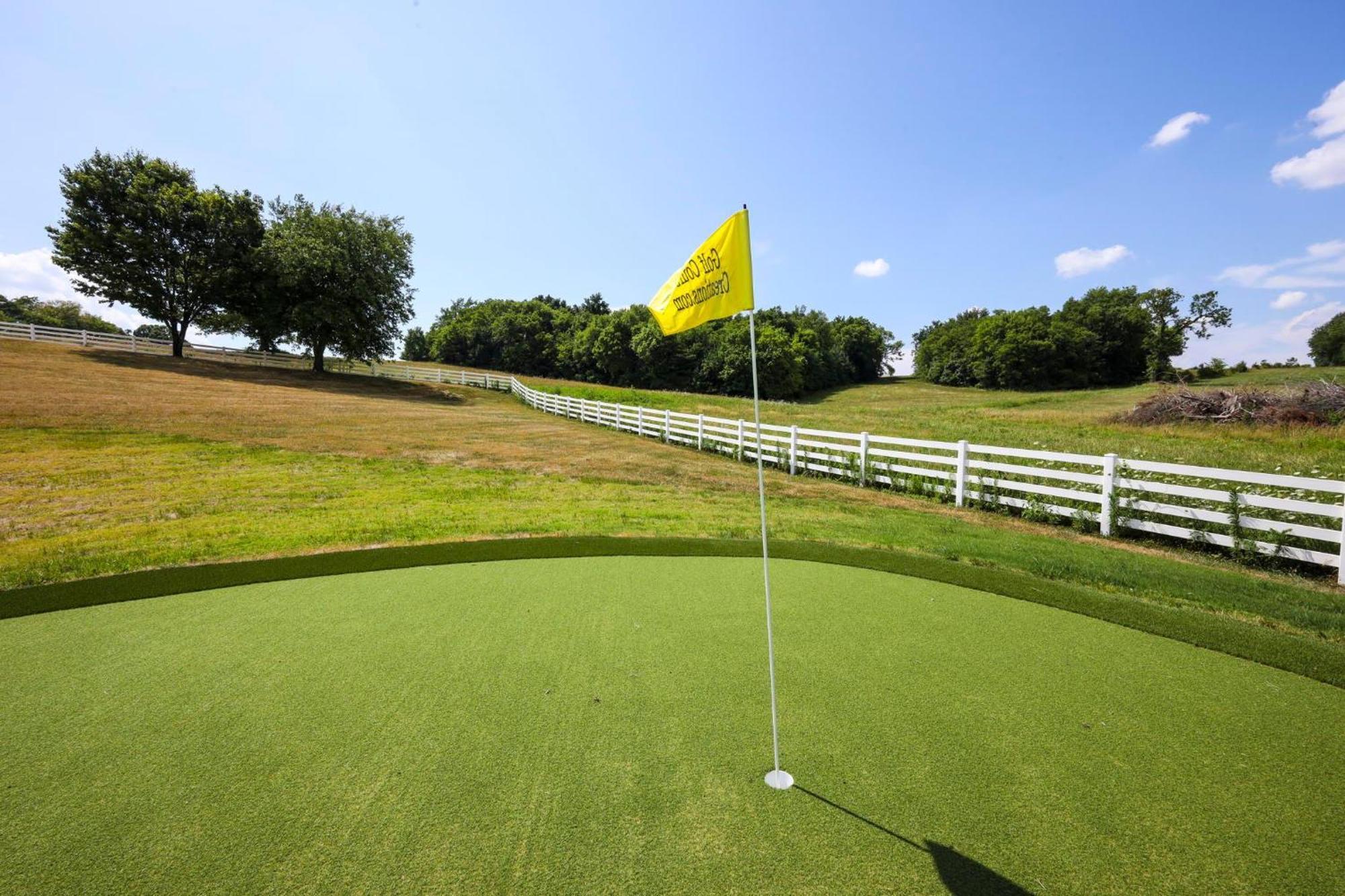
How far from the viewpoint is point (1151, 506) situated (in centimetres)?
740

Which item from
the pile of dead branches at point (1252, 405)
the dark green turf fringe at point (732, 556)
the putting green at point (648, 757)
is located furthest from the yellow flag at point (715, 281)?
the pile of dead branches at point (1252, 405)

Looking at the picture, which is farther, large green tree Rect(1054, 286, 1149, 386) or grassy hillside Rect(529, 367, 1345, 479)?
large green tree Rect(1054, 286, 1149, 386)

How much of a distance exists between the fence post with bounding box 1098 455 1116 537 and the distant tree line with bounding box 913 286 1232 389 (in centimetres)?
6198

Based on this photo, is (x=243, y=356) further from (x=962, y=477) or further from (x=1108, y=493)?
(x=1108, y=493)

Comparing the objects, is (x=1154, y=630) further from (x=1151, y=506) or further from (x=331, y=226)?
(x=331, y=226)

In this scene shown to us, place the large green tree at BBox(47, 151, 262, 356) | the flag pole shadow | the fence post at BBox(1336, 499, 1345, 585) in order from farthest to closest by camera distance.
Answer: the large green tree at BBox(47, 151, 262, 356)
the fence post at BBox(1336, 499, 1345, 585)
the flag pole shadow

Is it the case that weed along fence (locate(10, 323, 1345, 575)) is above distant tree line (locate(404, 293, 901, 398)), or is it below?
below

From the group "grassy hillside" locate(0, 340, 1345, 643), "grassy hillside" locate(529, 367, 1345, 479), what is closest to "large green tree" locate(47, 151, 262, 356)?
"grassy hillside" locate(0, 340, 1345, 643)

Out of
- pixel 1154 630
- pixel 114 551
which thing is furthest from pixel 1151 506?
pixel 114 551

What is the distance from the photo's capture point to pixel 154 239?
3209cm

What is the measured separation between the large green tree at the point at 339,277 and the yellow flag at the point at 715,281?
38.2 m

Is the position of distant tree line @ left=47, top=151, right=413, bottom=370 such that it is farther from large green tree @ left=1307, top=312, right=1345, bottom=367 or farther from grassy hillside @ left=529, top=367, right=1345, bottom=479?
large green tree @ left=1307, top=312, right=1345, bottom=367

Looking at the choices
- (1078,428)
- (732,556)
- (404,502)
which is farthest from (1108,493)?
(1078,428)

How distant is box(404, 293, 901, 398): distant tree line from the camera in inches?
2250
